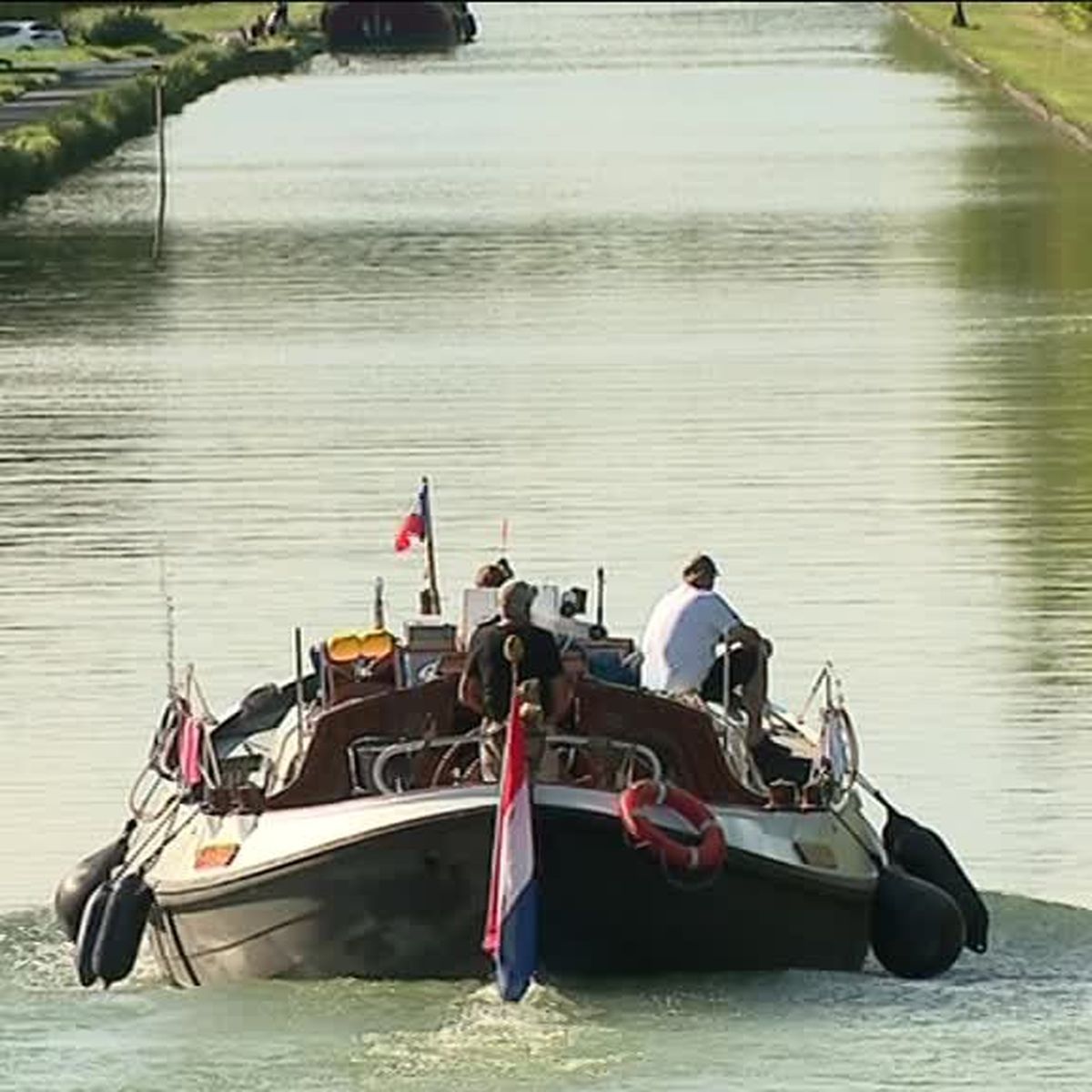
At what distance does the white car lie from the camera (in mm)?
120812

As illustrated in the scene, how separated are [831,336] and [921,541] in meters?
16.3

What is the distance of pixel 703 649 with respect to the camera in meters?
21.8

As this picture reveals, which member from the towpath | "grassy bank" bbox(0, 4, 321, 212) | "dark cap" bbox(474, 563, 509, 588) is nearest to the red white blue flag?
"dark cap" bbox(474, 563, 509, 588)

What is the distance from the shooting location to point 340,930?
1928 cm

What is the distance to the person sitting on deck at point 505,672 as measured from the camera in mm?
19484

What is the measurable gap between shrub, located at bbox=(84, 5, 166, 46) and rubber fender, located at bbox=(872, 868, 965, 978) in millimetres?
105526

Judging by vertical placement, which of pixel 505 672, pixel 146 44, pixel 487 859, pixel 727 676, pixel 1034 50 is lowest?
pixel 146 44

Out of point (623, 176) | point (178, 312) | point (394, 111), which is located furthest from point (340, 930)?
point (394, 111)

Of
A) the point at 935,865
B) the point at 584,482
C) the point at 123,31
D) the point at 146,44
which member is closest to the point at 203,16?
the point at 123,31

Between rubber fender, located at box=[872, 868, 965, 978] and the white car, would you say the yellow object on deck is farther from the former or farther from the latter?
the white car

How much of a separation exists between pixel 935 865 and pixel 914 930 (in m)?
1.25

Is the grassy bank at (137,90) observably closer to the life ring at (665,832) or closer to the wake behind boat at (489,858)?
the wake behind boat at (489,858)

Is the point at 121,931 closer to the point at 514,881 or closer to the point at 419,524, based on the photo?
the point at 514,881

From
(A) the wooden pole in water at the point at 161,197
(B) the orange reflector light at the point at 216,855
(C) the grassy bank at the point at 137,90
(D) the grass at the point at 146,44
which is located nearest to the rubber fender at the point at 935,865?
(B) the orange reflector light at the point at 216,855
